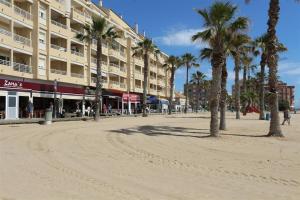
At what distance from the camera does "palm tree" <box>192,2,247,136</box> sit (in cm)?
2298

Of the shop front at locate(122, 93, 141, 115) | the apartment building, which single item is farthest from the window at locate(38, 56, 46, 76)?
the shop front at locate(122, 93, 141, 115)

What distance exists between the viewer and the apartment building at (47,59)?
40219 mm

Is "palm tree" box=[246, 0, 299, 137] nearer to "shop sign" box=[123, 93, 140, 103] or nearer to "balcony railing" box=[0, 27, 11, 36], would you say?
"balcony railing" box=[0, 27, 11, 36]

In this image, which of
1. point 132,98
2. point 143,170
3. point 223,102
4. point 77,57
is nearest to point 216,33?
point 223,102

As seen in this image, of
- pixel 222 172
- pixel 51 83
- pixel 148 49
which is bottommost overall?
pixel 222 172

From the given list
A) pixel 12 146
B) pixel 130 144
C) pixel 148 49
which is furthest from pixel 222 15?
pixel 148 49

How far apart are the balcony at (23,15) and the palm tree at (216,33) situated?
23.3m

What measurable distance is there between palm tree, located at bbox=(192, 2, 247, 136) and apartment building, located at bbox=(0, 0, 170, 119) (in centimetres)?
2172

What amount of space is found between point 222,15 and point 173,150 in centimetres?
1001

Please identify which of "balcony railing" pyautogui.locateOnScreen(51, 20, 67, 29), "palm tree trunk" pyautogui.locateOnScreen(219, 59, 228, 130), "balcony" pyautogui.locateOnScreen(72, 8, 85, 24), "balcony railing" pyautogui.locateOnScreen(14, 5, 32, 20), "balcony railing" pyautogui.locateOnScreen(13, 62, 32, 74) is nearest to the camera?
"palm tree trunk" pyautogui.locateOnScreen(219, 59, 228, 130)

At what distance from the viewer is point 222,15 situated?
2331 cm

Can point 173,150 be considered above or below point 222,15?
below

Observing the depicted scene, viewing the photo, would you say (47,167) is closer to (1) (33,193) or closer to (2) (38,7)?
(1) (33,193)

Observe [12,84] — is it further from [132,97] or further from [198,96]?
[198,96]
